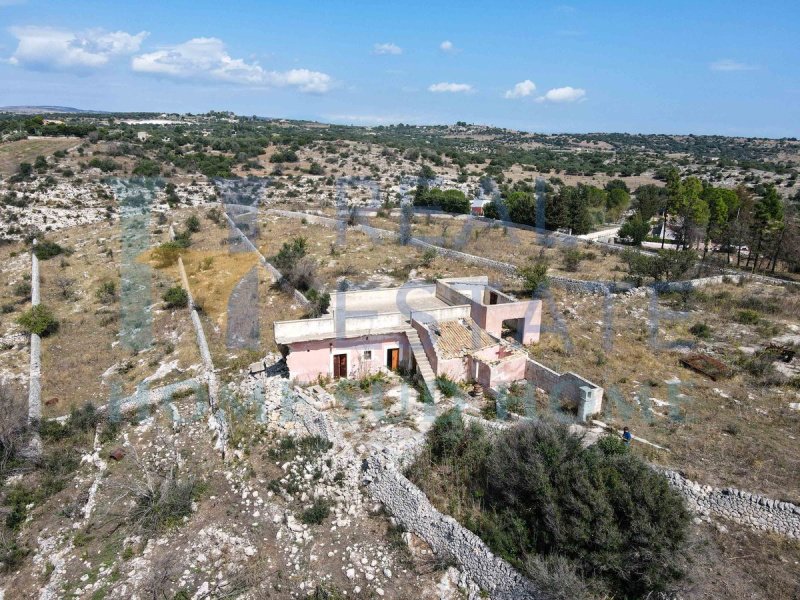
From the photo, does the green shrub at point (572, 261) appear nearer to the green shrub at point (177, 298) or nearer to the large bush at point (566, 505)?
the large bush at point (566, 505)

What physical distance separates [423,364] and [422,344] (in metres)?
0.66

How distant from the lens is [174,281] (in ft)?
75.2

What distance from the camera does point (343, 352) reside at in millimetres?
13492

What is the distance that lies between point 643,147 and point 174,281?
118 m

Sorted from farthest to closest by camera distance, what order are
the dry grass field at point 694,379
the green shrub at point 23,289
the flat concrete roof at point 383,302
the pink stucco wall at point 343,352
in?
the green shrub at point 23,289
the flat concrete roof at point 383,302
the pink stucco wall at point 343,352
the dry grass field at point 694,379

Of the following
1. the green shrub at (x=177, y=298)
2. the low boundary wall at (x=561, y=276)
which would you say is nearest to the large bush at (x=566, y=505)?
the low boundary wall at (x=561, y=276)

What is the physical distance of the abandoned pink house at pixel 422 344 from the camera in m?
12.9

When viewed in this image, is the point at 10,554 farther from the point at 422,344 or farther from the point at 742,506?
the point at 742,506

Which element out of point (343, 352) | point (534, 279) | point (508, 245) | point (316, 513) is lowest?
point (316, 513)

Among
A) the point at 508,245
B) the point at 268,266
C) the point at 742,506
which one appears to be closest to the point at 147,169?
the point at 268,266

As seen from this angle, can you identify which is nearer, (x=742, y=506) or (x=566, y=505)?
(x=566, y=505)

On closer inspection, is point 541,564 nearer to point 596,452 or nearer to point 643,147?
point 596,452

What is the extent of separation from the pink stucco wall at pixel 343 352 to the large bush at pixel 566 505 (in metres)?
4.18

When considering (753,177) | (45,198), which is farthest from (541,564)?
(753,177)
